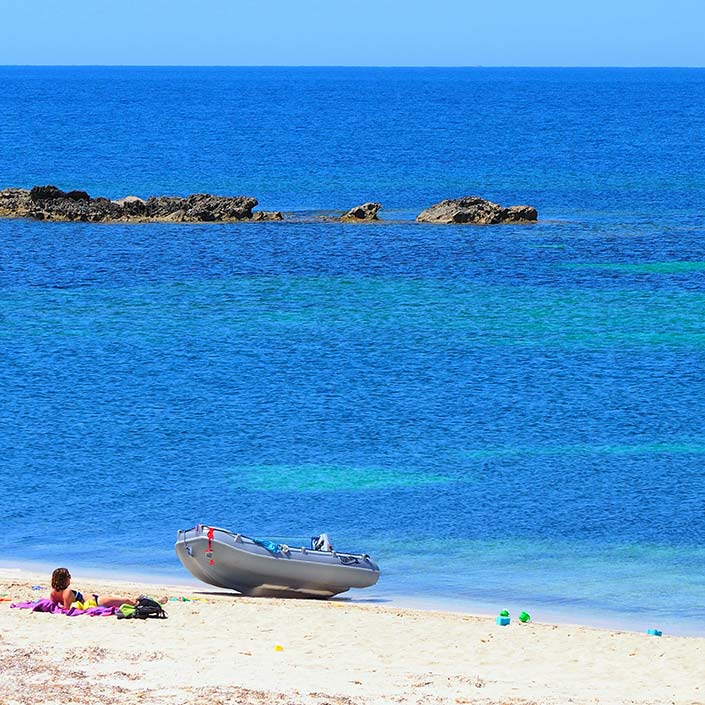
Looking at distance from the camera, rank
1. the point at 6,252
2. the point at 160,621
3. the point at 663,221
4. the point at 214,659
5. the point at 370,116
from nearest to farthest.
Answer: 1. the point at 214,659
2. the point at 160,621
3. the point at 6,252
4. the point at 663,221
5. the point at 370,116

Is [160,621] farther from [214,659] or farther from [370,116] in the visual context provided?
[370,116]

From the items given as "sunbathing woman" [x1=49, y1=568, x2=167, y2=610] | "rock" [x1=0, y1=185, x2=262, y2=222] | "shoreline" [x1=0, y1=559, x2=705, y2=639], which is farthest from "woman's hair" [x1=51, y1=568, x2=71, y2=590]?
"rock" [x1=0, y1=185, x2=262, y2=222]

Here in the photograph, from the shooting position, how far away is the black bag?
62.7 feet

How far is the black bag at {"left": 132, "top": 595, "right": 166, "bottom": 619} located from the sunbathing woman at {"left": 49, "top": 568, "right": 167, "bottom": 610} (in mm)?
262

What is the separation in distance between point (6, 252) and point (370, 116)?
131250mm

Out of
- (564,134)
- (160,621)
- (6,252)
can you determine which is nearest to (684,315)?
(6,252)

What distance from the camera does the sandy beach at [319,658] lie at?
1543cm

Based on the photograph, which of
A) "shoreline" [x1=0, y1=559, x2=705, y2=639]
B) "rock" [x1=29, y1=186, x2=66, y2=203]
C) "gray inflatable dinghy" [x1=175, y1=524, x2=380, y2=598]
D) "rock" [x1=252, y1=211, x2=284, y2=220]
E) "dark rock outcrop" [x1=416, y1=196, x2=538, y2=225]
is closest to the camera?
"gray inflatable dinghy" [x1=175, y1=524, x2=380, y2=598]

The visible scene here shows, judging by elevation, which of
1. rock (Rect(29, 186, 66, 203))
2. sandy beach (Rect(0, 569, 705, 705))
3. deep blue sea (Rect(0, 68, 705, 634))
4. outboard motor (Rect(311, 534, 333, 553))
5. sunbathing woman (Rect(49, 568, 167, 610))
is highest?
rock (Rect(29, 186, 66, 203))

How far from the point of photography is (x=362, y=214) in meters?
69.1

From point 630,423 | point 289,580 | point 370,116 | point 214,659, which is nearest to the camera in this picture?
point 214,659

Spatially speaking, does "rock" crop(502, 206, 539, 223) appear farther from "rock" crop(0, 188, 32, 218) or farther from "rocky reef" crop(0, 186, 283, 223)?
"rock" crop(0, 188, 32, 218)

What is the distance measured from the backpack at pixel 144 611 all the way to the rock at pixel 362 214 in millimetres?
50440

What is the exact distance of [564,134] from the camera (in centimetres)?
14912
